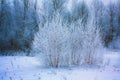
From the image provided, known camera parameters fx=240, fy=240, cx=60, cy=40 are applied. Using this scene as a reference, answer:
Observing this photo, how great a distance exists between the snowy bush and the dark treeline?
12363mm

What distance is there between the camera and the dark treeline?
32.2 meters

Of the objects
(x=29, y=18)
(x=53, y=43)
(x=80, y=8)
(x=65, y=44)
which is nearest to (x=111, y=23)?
(x=80, y=8)

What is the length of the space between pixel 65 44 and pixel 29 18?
2081 cm

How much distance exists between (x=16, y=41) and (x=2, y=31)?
7.76ft

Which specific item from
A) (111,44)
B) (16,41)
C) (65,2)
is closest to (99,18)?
(111,44)

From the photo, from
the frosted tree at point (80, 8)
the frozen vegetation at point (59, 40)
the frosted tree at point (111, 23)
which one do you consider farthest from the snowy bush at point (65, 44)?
the frosted tree at point (111, 23)

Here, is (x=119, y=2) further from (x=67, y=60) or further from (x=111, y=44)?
(x=67, y=60)

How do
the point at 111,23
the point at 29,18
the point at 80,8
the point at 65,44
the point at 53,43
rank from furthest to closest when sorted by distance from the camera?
the point at 111,23 < the point at 80,8 < the point at 29,18 < the point at 65,44 < the point at 53,43

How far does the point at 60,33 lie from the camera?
15.1 meters

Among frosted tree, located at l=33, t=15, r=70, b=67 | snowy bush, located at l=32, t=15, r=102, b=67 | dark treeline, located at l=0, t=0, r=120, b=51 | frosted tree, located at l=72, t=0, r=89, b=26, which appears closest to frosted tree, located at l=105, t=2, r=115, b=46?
dark treeline, located at l=0, t=0, r=120, b=51

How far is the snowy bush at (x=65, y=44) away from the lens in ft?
49.3

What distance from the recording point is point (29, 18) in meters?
35.4

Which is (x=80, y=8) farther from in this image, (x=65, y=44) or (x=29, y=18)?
(x=65, y=44)

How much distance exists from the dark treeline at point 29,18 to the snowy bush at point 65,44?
40.6 feet
